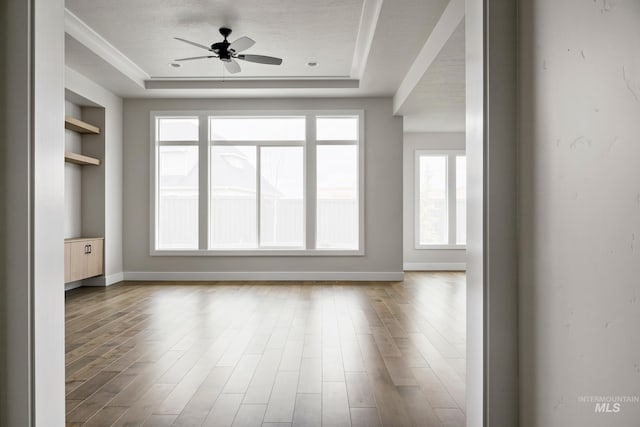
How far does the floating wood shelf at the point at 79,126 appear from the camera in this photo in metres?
5.66

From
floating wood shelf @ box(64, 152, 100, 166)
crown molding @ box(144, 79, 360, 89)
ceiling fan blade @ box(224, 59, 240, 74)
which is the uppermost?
crown molding @ box(144, 79, 360, 89)

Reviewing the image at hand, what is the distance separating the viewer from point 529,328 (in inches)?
57.1

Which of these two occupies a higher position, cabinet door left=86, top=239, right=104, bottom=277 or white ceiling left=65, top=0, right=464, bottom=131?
white ceiling left=65, top=0, right=464, bottom=131

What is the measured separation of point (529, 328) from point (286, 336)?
8.13 ft

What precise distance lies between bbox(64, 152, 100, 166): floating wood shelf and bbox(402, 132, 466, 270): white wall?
5532 millimetres

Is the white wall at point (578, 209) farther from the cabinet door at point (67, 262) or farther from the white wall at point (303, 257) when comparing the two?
the cabinet door at point (67, 262)

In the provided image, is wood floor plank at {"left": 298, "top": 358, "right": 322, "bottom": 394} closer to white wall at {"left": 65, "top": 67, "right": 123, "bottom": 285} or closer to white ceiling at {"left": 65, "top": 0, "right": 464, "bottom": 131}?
white ceiling at {"left": 65, "top": 0, "right": 464, "bottom": 131}

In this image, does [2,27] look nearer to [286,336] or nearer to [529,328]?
[529,328]

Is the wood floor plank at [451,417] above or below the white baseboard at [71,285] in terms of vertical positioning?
above

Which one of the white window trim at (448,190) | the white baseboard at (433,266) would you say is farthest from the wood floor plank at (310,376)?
the white window trim at (448,190)

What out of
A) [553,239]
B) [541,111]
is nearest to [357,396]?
[553,239]

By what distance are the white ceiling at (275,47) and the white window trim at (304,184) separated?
34 centimetres

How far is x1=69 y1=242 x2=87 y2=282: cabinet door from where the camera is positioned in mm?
5566

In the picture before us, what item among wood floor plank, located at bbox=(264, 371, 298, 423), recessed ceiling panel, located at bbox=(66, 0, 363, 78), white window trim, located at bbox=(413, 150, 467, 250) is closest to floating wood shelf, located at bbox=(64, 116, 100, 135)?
recessed ceiling panel, located at bbox=(66, 0, 363, 78)
